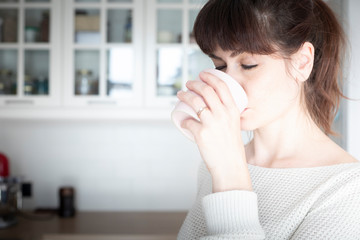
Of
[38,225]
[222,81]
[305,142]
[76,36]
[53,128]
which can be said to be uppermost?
[76,36]

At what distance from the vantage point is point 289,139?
2.98 ft

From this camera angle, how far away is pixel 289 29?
0.79 meters

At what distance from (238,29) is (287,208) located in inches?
14.6

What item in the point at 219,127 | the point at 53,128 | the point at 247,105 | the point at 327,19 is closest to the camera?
the point at 219,127

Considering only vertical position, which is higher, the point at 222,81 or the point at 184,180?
the point at 222,81

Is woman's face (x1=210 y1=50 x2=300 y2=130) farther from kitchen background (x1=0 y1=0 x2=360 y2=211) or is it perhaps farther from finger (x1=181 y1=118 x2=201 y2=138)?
kitchen background (x1=0 y1=0 x2=360 y2=211)

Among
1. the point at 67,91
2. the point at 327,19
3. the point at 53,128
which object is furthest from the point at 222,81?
the point at 53,128

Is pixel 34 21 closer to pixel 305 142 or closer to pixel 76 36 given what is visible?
pixel 76 36

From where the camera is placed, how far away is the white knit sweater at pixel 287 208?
639mm

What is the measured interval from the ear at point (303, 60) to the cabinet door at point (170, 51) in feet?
4.26

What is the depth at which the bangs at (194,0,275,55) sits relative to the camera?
74 centimetres

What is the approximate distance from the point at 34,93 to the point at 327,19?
170 cm

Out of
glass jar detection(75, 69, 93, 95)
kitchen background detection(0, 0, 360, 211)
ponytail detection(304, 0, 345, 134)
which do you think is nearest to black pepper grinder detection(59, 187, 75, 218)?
kitchen background detection(0, 0, 360, 211)

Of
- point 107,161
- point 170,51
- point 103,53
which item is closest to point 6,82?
point 103,53
